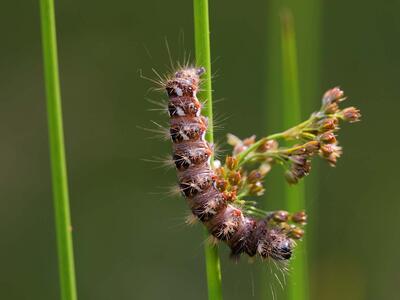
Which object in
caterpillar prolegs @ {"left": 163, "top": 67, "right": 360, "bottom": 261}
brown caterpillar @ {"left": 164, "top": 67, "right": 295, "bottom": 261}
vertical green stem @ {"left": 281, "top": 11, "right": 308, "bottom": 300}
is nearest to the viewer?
caterpillar prolegs @ {"left": 163, "top": 67, "right": 360, "bottom": 261}

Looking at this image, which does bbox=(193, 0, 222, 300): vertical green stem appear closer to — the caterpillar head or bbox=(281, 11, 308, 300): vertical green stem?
the caterpillar head

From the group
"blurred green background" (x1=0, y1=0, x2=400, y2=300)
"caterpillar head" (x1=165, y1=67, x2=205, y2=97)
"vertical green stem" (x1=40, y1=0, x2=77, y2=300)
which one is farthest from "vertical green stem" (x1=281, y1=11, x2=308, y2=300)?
"blurred green background" (x1=0, y1=0, x2=400, y2=300)

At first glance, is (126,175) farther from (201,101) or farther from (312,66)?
(201,101)

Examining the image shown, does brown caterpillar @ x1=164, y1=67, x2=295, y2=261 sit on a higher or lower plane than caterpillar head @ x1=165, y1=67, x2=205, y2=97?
lower

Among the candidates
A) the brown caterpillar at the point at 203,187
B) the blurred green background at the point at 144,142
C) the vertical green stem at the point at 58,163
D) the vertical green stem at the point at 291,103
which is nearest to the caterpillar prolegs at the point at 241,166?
the brown caterpillar at the point at 203,187

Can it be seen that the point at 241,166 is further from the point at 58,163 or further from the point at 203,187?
the point at 58,163

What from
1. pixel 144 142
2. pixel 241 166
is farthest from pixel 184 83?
pixel 144 142

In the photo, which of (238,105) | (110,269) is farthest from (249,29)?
(110,269)
